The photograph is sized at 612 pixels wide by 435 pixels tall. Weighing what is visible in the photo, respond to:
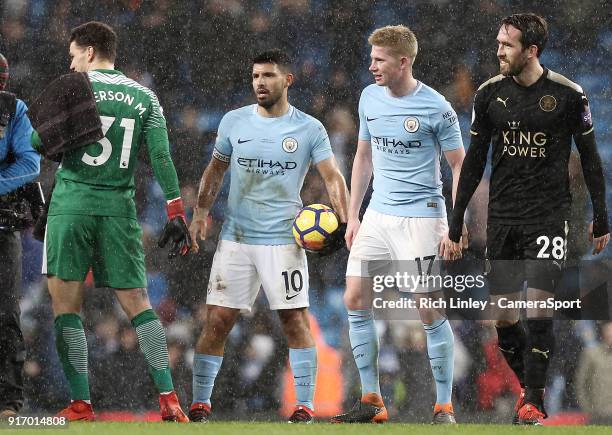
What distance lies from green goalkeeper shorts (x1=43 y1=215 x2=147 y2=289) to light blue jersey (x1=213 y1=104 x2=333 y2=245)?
805mm

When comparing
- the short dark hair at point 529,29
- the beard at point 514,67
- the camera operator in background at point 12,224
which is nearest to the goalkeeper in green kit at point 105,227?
the camera operator in background at point 12,224

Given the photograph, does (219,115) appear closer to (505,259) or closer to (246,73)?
(246,73)

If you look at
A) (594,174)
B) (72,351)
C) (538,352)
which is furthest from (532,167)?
(72,351)

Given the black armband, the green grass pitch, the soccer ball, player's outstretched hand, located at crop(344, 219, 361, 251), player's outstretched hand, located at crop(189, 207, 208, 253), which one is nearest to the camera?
the green grass pitch

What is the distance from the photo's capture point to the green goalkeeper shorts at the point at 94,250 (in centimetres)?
694

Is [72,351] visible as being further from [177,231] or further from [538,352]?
[538,352]

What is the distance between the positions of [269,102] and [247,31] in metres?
2.33

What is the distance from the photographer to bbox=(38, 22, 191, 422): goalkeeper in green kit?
6957 millimetres

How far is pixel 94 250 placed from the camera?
23.1ft

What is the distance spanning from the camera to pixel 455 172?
24.8 feet

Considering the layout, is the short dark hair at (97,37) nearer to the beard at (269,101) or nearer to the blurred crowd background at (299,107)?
the beard at (269,101)

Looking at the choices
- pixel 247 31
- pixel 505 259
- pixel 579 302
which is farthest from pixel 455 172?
pixel 247 31

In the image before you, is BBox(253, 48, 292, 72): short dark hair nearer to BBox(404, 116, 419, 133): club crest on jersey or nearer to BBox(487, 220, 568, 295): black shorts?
BBox(404, 116, 419, 133): club crest on jersey

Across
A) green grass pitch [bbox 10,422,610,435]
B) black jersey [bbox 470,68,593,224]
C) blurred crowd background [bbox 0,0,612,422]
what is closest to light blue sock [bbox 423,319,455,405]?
green grass pitch [bbox 10,422,610,435]
